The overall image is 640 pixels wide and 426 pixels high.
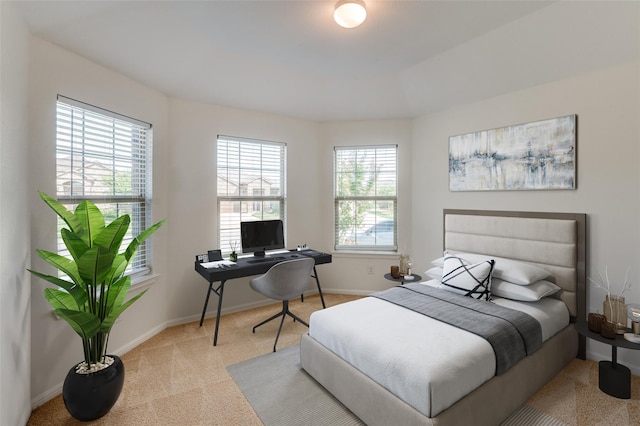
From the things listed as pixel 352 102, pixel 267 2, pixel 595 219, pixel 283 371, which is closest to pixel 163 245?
pixel 283 371

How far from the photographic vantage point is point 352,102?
Answer: 4.02 meters

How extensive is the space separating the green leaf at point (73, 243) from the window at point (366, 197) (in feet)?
10.4

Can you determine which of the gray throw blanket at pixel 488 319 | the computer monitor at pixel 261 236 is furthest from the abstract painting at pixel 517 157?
the computer monitor at pixel 261 236

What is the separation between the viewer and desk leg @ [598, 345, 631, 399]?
2.11m

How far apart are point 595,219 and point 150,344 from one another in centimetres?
433

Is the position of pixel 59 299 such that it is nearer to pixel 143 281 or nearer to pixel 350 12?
pixel 143 281

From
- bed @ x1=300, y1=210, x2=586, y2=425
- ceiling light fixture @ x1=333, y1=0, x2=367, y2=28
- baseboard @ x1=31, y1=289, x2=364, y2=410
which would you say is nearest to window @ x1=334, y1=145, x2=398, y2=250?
baseboard @ x1=31, y1=289, x2=364, y2=410

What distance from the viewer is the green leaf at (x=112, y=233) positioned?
6.16 ft

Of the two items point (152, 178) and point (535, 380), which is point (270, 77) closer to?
point (152, 178)

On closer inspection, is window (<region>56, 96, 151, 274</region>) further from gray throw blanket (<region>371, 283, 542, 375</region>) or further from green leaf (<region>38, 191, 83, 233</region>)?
gray throw blanket (<region>371, 283, 542, 375</region>)

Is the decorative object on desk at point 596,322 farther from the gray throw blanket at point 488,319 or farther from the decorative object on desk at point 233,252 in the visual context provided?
the decorative object on desk at point 233,252

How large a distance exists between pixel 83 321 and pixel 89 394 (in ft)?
1.55

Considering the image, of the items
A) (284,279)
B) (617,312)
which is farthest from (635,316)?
(284,279)

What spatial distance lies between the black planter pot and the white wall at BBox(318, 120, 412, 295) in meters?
2.89
